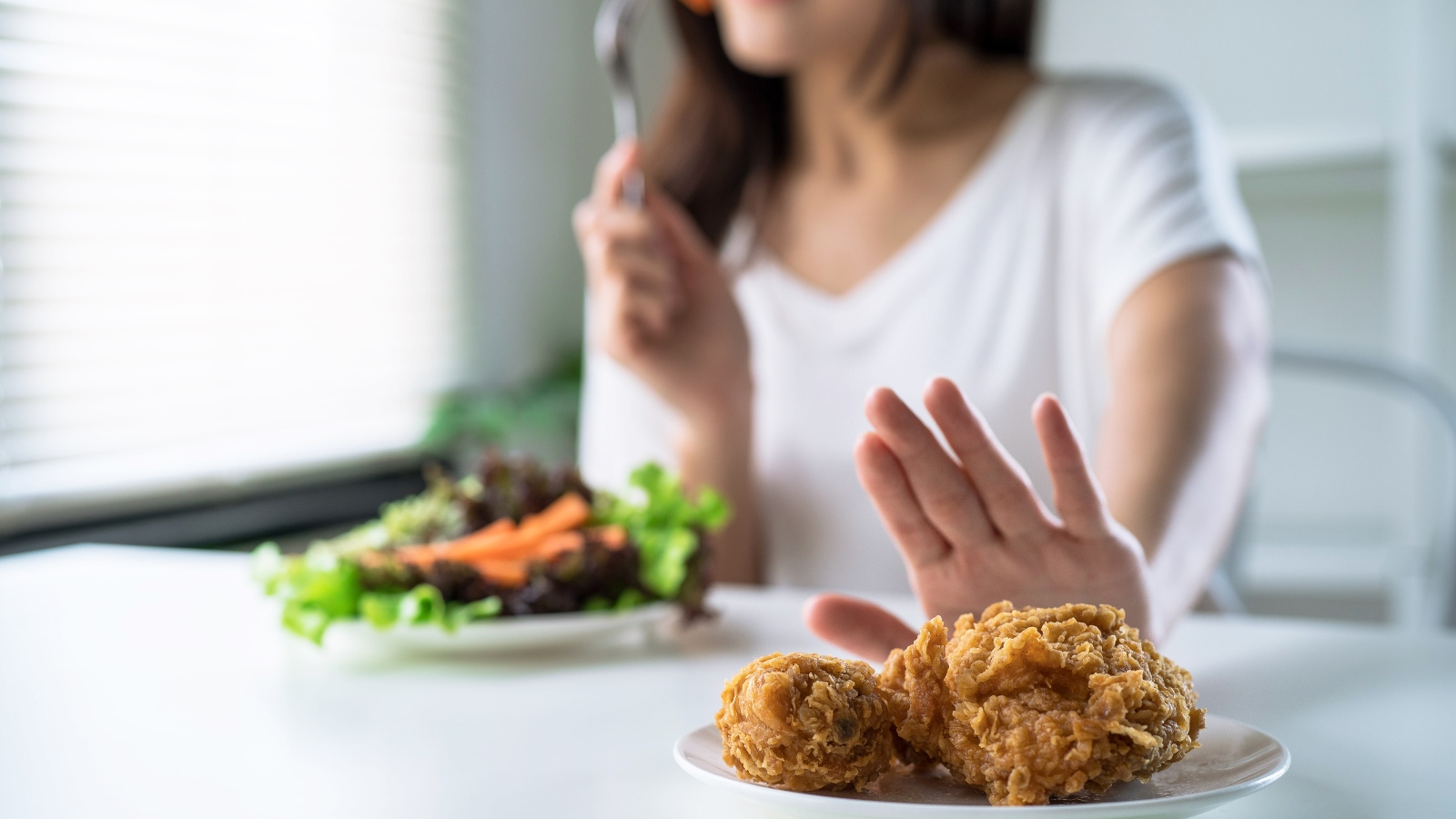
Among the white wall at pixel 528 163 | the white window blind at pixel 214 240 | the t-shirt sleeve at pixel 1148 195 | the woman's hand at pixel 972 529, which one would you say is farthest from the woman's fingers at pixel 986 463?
the white wall at pixel 528 163

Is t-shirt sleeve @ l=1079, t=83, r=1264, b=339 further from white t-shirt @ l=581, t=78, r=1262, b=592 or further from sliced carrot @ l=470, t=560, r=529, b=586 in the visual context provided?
sliced carrot @ l=470, t=560, r=529, b=586

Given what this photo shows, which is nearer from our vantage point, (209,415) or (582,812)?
(582,812)

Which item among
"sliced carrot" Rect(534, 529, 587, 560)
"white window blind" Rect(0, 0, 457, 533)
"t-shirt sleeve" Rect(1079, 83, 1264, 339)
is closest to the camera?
"sliced carrot" Rect(534, 529, 587, 560)

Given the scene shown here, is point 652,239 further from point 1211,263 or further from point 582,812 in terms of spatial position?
point 582,812

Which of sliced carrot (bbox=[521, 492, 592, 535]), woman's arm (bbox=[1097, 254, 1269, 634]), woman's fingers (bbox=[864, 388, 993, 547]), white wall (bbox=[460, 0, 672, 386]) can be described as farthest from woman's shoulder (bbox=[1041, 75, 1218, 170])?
white wall (bbox=[460, 0, 672, 386])

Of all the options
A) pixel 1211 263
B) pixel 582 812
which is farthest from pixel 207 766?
pixel 1211 263

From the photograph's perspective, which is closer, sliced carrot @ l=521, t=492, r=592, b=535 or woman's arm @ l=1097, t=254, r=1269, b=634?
woman's arm @ l=1097, t=254, r=1269, b=634
